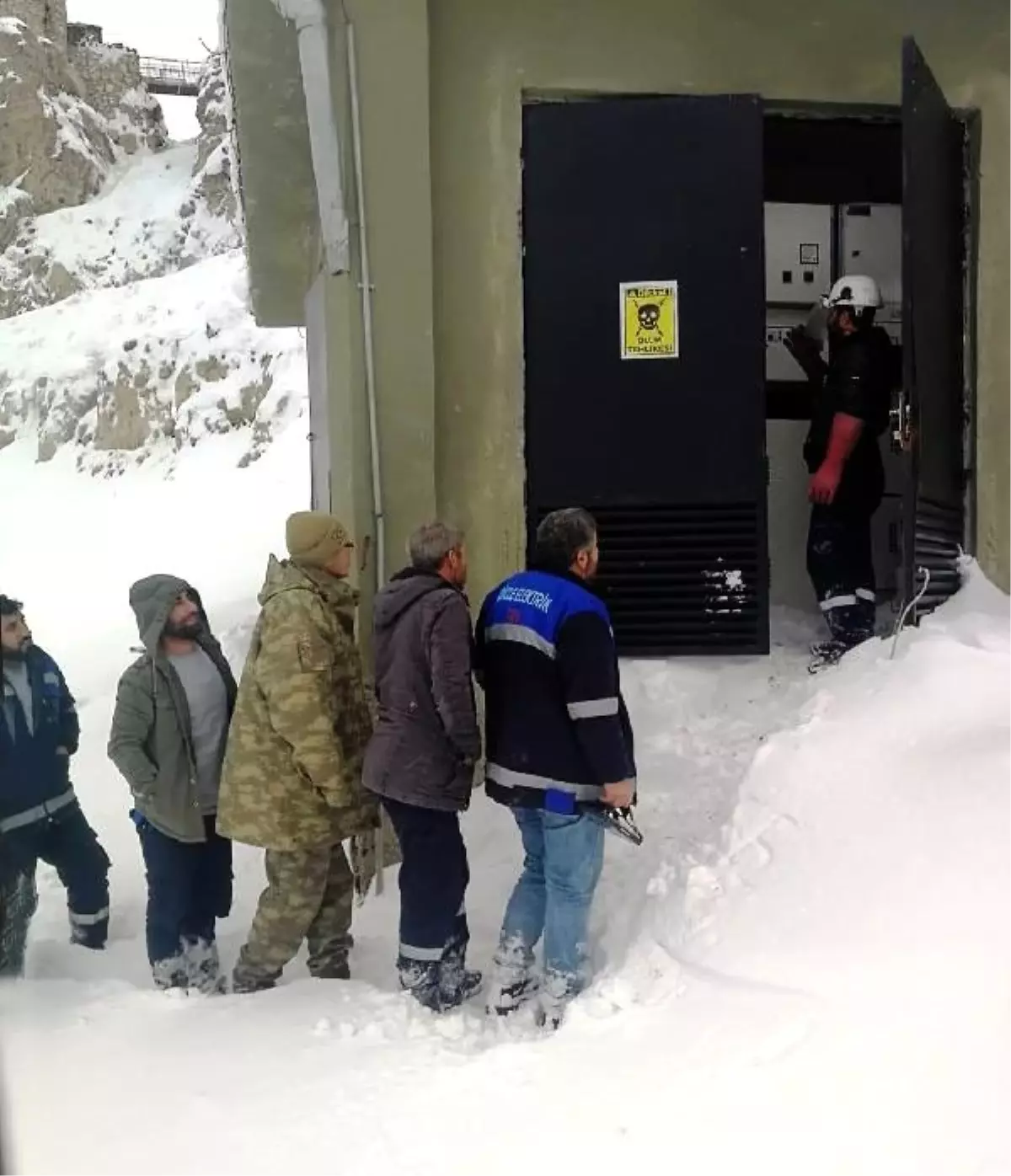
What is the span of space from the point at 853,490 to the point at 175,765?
3313 mm

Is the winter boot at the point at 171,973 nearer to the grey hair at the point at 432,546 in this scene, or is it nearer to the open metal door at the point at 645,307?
the grey hair at the point at 432,546

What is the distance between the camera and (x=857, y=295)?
18.1ft

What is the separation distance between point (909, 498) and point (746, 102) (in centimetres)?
183

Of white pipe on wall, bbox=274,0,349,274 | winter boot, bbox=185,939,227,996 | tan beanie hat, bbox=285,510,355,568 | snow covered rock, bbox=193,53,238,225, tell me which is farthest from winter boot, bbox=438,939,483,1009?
snow covered rock, bbox=193,53,238,225

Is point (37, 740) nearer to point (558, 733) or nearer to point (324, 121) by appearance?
point (558, 733)

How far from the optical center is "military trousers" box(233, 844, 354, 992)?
3916 millimetres

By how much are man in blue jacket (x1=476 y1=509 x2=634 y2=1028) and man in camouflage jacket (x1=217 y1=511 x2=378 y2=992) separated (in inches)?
20.9

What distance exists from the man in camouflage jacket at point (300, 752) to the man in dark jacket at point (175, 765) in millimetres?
242

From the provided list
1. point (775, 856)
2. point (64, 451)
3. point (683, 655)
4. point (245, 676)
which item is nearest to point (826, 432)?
point (683, 655)

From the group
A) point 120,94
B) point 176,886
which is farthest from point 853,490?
point 120,94

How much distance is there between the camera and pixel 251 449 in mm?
21844

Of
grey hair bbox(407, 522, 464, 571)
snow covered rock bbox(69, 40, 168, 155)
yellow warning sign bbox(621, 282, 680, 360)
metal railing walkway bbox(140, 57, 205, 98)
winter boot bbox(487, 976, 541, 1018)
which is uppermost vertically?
metal railing walkway bbox(140, 57, 205, 98)

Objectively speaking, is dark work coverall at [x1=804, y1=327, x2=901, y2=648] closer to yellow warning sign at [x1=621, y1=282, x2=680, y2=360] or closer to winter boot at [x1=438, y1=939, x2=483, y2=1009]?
yellow warning sign at [x1=621, y1=282, x2=680, y2=360]

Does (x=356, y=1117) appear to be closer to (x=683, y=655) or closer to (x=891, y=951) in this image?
(x=891, y=951)
